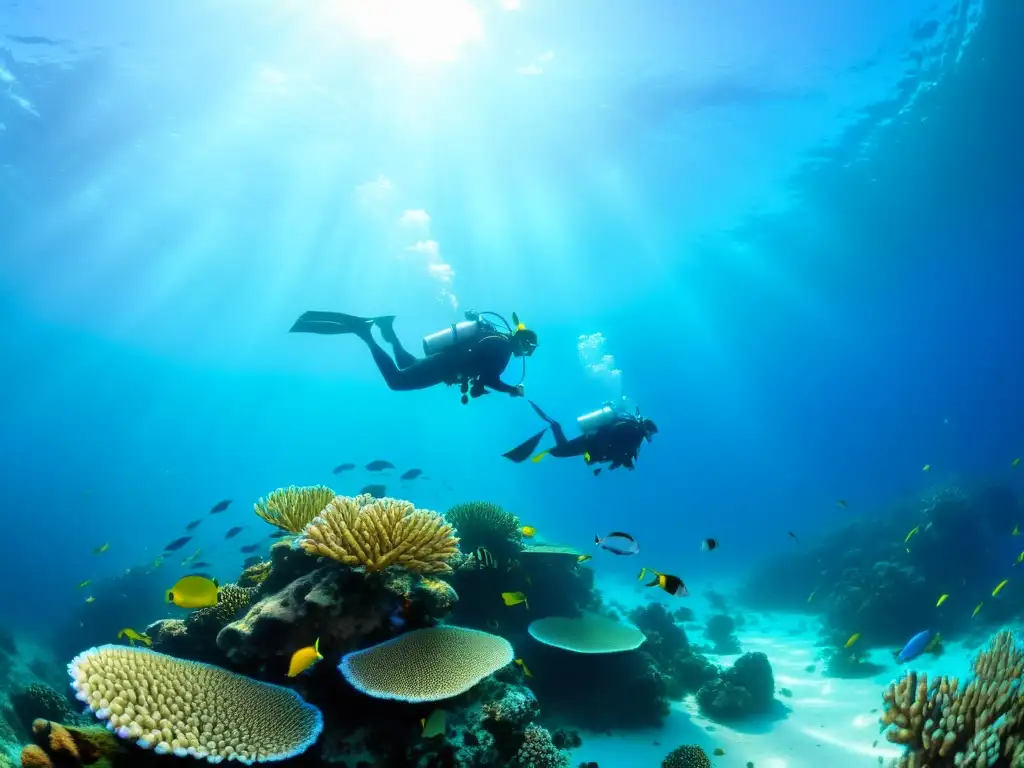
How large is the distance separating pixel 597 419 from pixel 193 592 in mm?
6861

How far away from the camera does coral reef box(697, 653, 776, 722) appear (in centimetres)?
902

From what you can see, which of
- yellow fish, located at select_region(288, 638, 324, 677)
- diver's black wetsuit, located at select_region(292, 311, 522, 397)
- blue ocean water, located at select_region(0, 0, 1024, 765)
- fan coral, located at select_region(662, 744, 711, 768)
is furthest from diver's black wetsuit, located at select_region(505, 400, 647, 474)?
yellow fish, located at select_region(288, 638, 324, 677)

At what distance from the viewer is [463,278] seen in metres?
50.2

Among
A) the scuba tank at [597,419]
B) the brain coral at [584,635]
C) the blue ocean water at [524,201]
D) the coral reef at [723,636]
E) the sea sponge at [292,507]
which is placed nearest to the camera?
the sea sponge at [292,507]

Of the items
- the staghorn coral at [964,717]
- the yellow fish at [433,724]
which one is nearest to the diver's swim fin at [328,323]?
the yellow fish at [433,724]

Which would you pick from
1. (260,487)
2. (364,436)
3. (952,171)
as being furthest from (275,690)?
(260,487)

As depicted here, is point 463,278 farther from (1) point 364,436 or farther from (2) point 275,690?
(1) point 364,436

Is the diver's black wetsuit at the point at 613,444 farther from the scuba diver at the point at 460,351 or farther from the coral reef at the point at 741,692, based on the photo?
the coral reef at the point at 741,692

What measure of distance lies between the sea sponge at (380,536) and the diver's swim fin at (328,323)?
4987mm

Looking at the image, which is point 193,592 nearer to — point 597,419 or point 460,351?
point 460,351

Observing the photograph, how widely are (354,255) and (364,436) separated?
274 ft

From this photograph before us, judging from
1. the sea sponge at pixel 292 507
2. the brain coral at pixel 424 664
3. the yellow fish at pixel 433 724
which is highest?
the sea sponge at pixel 292 507

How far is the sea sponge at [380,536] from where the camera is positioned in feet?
14.0

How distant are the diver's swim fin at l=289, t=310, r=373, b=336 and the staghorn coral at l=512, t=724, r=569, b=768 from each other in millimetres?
6806
